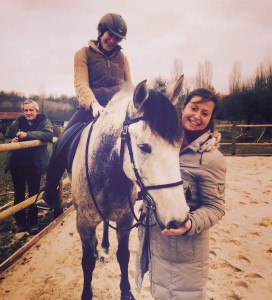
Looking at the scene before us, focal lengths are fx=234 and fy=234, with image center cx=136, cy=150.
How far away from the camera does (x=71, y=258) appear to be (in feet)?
10.8

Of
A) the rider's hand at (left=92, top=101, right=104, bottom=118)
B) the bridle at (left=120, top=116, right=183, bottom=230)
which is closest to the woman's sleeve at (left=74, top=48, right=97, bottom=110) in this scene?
the rider's hand at (left=92, top=101, right=104, bottom=118)

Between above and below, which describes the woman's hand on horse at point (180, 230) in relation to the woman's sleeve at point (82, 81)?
below

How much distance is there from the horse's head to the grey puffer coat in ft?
0.62

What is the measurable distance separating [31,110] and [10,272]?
8.08 feet

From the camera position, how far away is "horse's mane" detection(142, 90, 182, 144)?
1.50m

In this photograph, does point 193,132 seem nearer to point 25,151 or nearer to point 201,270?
point 201,270

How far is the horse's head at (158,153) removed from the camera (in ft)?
4.62

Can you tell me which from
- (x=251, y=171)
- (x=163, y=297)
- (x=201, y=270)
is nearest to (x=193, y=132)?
(x=201, y=270)

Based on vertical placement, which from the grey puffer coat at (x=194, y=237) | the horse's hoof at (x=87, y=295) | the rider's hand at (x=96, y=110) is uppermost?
the rider's hand at (x=96, y=110)

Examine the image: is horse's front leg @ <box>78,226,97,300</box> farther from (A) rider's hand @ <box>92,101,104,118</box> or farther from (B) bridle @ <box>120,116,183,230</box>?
(A) rider's hand @ <box>92,101,104,118</box>

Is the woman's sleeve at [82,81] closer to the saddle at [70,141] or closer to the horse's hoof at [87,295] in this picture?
the saddle at [70,141]

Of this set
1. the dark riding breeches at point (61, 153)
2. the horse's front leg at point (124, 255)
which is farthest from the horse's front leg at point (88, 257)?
the dark riding breeches at point (61, 153)

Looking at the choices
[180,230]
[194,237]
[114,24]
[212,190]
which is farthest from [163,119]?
[114,24]

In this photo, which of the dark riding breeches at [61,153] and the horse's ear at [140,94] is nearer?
the horse's ear at [140,94]
